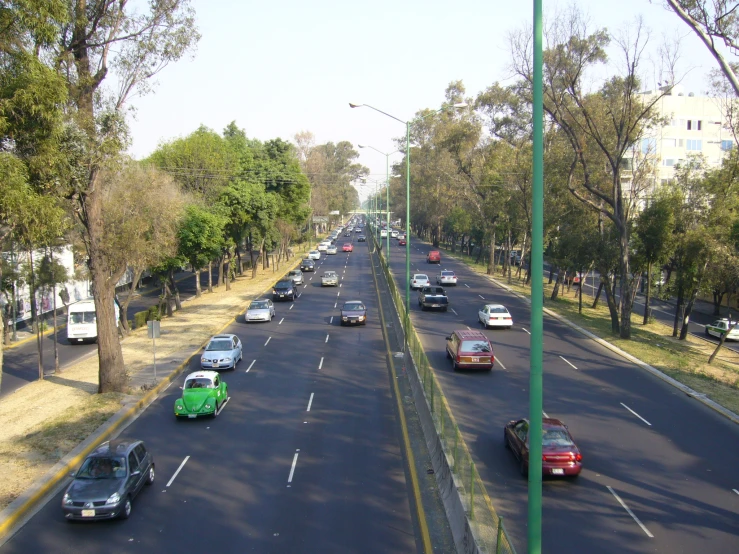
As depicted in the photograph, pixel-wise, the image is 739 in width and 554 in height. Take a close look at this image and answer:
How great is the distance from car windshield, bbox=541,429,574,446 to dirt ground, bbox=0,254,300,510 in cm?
1202

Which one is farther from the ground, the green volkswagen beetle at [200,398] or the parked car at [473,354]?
the parked car at [473,354]

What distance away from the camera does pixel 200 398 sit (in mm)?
20781

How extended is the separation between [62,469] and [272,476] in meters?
5.46

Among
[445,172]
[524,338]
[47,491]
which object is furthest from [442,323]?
[445,172]

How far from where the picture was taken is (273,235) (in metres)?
65.0

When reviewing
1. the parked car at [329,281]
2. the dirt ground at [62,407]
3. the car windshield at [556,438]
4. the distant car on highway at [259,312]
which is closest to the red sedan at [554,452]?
the car windshield at [556,438]

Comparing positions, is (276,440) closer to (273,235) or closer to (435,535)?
(435,535)

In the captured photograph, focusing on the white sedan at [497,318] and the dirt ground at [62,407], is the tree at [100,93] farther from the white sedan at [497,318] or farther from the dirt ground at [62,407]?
the white sedan at [497,318]

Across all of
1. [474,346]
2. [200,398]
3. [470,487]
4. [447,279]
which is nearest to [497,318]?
[474,346]

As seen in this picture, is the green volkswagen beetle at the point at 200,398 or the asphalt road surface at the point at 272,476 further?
the green volkswagen beetle at the point at 200,398

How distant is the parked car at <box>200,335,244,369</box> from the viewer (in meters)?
27.3

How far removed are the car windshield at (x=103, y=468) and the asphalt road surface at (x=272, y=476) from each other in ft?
3.11

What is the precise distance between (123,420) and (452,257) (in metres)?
69.3

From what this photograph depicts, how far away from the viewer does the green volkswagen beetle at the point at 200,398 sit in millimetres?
20688
